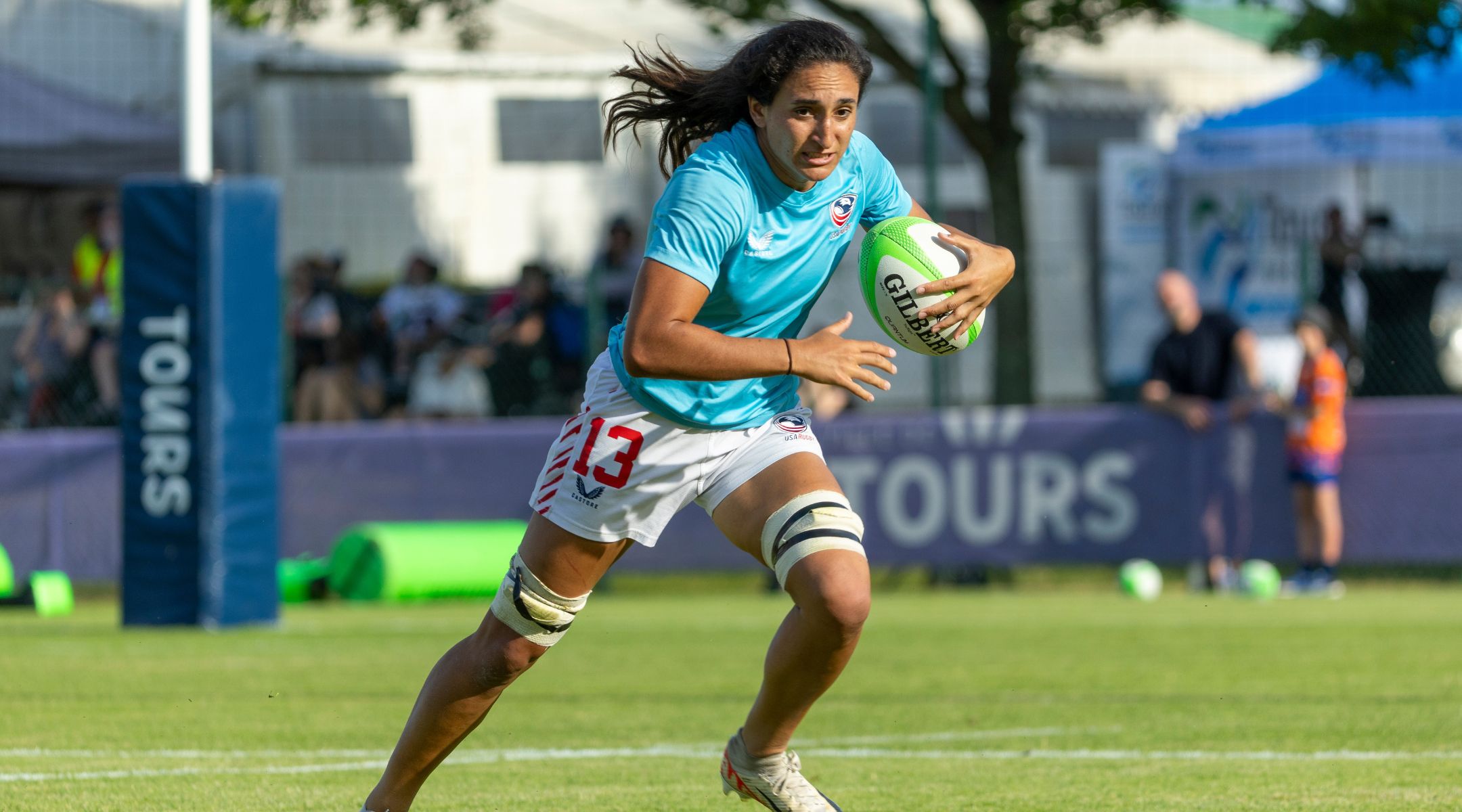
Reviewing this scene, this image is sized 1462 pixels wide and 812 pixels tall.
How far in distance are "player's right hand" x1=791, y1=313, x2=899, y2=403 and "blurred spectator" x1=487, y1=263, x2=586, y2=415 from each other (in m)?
11.6

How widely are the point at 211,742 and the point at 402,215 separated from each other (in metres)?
17.1

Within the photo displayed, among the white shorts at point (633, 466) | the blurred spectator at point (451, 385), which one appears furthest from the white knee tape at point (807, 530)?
the blurred spectator at point (451, 385)

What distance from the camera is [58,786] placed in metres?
6.12

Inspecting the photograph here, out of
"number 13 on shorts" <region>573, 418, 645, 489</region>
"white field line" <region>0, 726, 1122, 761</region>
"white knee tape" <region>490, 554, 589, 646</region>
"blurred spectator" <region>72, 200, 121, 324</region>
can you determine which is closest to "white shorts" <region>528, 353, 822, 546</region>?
"number 13 on shorts" <region>573, 418, 645, 489</region>

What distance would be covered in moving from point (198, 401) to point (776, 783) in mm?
7410

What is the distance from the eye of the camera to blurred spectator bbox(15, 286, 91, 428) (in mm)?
16703

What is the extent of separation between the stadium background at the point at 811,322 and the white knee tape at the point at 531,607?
4.14ft

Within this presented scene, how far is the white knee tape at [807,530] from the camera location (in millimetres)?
5055

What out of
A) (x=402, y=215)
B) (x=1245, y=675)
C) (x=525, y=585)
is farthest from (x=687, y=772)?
(x=402, y=215)

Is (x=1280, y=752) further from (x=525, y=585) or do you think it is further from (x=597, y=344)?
(x=597, y=344)

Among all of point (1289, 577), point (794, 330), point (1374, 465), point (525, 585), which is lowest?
point (1289, 577)

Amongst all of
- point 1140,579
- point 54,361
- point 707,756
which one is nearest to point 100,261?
point 54,361

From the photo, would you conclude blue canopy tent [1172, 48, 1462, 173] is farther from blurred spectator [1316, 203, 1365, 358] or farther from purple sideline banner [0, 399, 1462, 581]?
purple sideline banner [0, 399, 1462, 581]

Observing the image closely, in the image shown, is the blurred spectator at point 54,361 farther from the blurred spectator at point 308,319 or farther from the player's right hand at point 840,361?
the player's right hand at point 840,361
